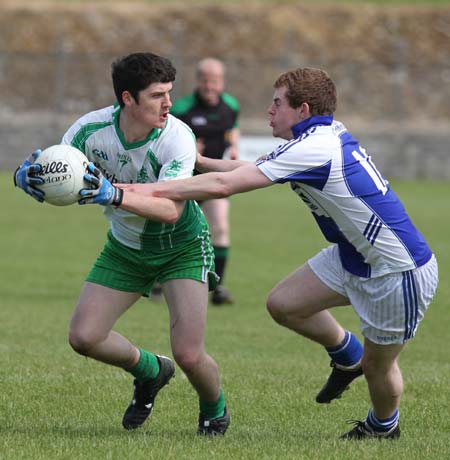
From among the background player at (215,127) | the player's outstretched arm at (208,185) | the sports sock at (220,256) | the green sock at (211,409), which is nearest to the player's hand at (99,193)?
the player's outstretched arm at (208,185)

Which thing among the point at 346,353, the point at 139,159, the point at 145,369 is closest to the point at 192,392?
the point at 145,369

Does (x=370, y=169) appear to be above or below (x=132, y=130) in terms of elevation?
above

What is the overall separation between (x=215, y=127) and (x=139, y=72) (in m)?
6.58

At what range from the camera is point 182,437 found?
20.4ft

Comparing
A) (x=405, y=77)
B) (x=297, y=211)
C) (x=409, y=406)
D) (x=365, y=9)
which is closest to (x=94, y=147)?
(x=409, y=406)

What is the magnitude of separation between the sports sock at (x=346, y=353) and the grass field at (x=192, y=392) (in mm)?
386

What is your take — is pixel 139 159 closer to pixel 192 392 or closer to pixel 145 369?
pixel 145 369

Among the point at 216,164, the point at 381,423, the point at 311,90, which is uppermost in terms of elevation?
the point at 311,90

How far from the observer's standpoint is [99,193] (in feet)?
18.6

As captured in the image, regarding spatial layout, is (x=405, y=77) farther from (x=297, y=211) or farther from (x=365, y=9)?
(x=297, y=211)

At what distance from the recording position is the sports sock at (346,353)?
269 inches

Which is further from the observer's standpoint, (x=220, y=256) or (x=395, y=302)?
(x=220, y=256)

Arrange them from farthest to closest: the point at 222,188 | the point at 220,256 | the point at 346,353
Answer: the point at 220,256 → the point at 346,353 → the point at 222,188

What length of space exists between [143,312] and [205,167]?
18.0ft
